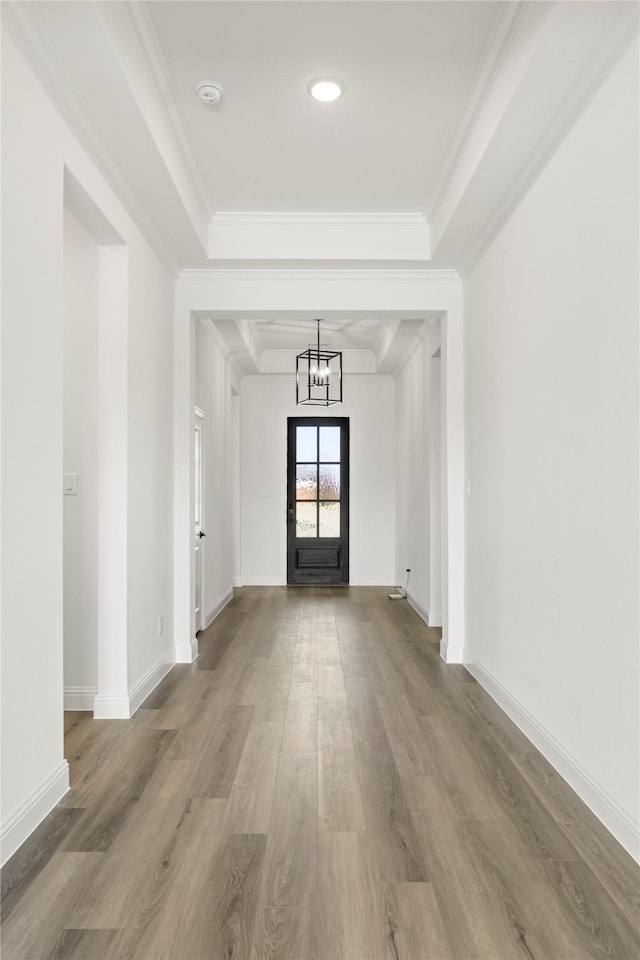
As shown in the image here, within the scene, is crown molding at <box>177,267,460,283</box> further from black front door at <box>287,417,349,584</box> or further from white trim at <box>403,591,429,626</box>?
black front door at <box>287,417,349,584</box>

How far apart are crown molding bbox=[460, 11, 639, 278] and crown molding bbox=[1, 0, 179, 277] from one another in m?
1.84

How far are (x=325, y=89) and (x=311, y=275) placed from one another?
164cm

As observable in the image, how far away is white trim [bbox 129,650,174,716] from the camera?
3.44 m

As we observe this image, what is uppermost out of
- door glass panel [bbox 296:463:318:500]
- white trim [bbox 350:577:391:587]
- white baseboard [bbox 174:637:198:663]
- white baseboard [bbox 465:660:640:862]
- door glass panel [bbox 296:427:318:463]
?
door glass panel [bbox 296:427:318:463]

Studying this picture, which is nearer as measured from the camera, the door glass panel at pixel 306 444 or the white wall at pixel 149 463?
the white wall at pixel 149 463

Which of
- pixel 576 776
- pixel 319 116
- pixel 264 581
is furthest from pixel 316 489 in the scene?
pixel 576 776

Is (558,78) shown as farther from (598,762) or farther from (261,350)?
(261,350)

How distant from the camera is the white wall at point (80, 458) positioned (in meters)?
3.46

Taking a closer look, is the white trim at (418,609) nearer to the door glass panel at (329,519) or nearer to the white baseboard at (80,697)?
the door glass panel at (329,519)

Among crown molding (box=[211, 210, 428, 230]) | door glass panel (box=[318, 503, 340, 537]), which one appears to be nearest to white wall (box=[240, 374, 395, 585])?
door glass panel (box=[318, 503, 340, 537])

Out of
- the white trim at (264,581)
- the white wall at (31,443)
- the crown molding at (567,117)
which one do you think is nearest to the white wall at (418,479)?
the white trim at (264,581)

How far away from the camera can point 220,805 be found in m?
2.40

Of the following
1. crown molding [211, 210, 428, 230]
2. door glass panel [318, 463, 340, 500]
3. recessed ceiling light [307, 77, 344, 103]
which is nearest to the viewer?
recessed ceiling light [307, 77, 344, 103]

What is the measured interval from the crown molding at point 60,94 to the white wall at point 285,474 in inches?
180
